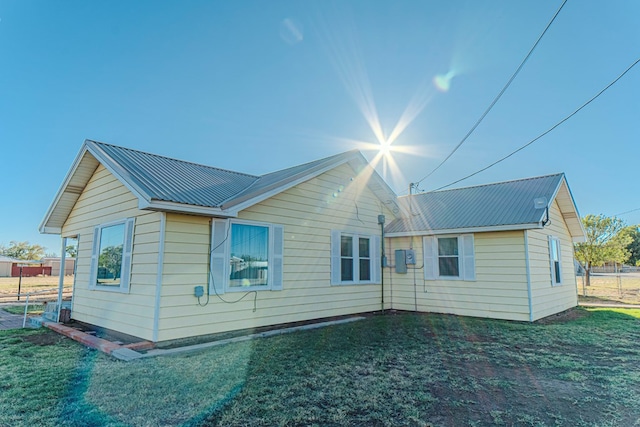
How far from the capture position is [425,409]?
3506mm

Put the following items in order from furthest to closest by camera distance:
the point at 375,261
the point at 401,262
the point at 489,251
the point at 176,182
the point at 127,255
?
1. the point at 401,262
2. the point at 375,261
3. the point at 489,251
4. the point at 176,182
5. the point at 127,255

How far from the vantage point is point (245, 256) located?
23.8 feet

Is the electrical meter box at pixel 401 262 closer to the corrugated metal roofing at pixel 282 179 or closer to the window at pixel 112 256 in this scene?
the corrugated metal roofing at pixel 282 179

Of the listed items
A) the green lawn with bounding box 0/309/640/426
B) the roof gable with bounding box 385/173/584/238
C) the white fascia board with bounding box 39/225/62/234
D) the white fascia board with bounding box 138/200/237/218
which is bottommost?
the green lawn with bounding box 0/309/640/426

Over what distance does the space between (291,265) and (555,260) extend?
8.22 meters

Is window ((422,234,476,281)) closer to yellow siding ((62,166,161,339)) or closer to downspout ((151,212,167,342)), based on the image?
downspout ((151,212,167,342))

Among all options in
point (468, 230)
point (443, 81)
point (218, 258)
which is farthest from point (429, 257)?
point (218, 258)

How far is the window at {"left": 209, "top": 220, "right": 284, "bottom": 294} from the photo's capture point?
6.73 m

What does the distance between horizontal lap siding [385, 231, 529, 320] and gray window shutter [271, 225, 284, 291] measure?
4466mm

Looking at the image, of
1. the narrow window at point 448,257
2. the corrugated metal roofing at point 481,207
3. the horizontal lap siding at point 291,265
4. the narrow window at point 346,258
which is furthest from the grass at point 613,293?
the narrow window at point 346,258

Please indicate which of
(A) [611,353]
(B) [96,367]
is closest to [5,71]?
(B) [96,367]

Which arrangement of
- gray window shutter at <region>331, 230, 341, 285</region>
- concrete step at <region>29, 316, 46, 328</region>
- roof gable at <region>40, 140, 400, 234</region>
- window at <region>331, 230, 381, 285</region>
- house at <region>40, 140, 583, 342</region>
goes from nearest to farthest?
roof gable at <region>40, 140, 400, 234</region>
house at <region>40, 140, 583, 342</region>
concrete step at <region>29, 316, 46, 328</region>
gray window shutter at <region>331, 230, 341, 285</region>
window at <region>331, 230, 381, 285</region>

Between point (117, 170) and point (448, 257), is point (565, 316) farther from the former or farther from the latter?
point (117, 170)

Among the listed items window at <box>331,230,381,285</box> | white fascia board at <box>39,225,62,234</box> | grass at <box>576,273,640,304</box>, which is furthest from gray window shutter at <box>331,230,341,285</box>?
grass at <box>576,273,640,304</box>
